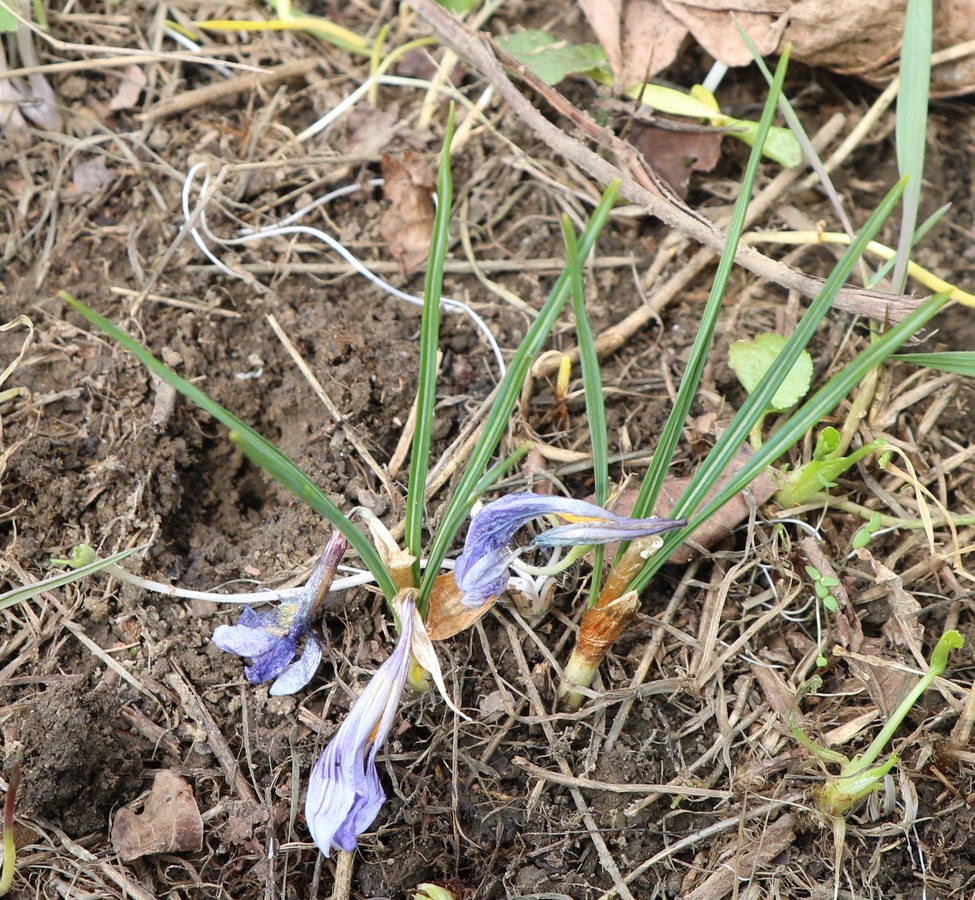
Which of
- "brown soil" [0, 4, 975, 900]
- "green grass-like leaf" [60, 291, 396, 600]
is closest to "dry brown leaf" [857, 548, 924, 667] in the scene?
"brown soil" [0, 4, 975, 900]

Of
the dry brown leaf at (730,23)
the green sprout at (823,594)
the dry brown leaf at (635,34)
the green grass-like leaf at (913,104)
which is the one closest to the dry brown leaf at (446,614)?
the green sprout at (823,594)

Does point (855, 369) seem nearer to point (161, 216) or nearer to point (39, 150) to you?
point (161, 216)

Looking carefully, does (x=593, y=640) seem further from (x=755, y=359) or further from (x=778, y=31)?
(x=778, y=31)

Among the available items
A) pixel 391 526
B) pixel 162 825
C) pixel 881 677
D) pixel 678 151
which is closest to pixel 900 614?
pixel 881 677

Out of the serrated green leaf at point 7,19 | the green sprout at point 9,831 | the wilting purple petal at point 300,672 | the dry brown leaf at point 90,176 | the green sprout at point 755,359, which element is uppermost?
the serrated green leaf at point 7,19

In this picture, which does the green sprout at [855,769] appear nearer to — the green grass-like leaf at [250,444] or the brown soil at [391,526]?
the brown soil at [391,526]
